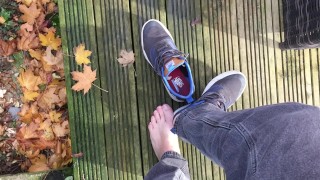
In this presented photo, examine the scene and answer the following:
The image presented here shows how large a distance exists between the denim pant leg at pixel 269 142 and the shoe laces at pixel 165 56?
56 centimetres

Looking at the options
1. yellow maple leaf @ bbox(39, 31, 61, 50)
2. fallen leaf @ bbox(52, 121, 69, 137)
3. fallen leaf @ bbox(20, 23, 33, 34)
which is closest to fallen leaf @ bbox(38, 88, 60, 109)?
fallen leaf @ bbox(52, 121, 69, 137)

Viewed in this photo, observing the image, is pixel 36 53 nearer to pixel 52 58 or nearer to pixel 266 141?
pixel 52 58

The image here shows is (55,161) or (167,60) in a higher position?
(167,60)

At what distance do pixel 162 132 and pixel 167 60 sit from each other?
1.37 feet

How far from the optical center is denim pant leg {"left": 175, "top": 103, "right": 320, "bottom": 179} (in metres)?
1.26

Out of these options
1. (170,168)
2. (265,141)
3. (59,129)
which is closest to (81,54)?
(59,129)

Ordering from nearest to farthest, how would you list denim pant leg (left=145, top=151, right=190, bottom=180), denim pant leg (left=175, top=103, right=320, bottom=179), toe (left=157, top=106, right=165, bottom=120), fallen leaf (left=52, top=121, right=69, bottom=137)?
denim pant leg (left=175, top=103, right=320, bottom=179)
denim pant leg (left=145, top=151, right=190, bottom=180)
toe (left=157, top=106, right=165, bottom=120)
fallen leaf (left=52, top=121, right=69, bottom=137)

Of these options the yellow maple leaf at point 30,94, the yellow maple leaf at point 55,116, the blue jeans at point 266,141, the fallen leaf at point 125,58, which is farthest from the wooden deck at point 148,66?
the blue jeans at point 266,141

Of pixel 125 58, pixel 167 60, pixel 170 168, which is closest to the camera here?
pixel 170 168

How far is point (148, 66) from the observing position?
2.31 m

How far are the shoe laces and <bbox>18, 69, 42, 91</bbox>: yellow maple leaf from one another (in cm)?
74

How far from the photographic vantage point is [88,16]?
227 cm

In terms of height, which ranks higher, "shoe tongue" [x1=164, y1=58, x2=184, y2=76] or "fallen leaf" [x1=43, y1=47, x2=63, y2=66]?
"fallen leaf" [x1=43, y1=47, x2=63, y2=66]

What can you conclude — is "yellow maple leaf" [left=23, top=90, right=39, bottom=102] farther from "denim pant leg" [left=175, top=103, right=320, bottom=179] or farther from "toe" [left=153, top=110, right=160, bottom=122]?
"denim pant leg" [left=175, top=103, right=320, bottom=179]
